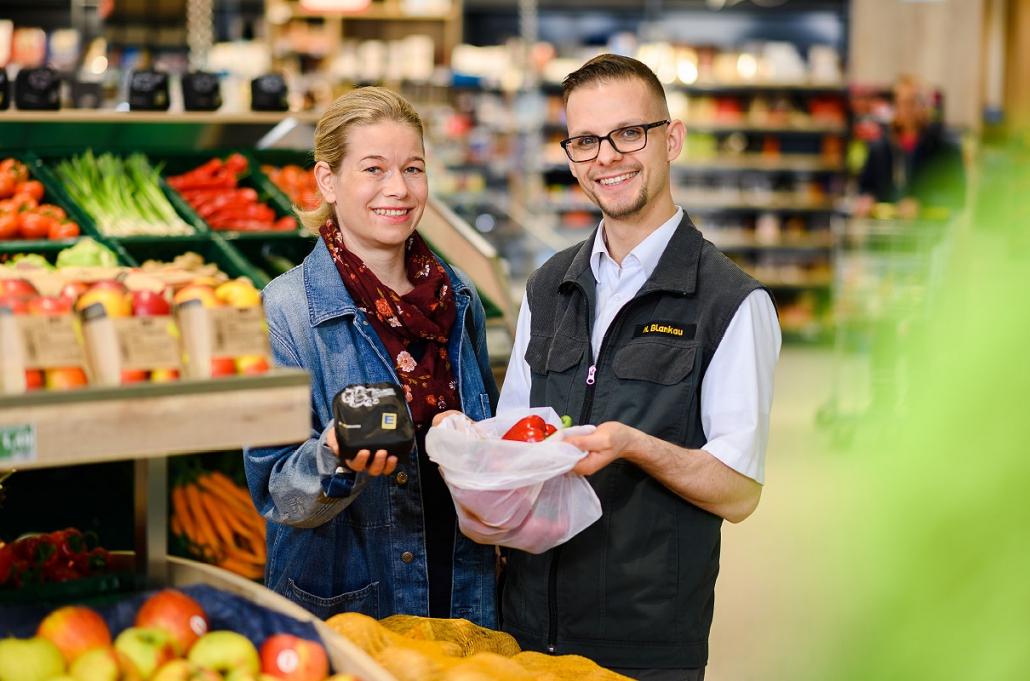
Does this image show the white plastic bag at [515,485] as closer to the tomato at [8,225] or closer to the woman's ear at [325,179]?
the woman's ear at [325,179]

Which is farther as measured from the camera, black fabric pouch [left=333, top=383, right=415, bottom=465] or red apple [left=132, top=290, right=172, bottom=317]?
black fabric pouch [left=333, top=383, right=415, bottom=465]

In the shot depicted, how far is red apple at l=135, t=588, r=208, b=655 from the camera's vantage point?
1.42m

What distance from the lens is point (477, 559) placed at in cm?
206

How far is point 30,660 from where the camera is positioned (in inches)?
50.8

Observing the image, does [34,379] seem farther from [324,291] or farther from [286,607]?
[324,291]

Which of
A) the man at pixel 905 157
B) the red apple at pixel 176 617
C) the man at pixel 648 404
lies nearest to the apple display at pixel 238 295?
the red apple at pixel 176 617

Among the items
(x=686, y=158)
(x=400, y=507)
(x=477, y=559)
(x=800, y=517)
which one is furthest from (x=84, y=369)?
(x=686, y=158)

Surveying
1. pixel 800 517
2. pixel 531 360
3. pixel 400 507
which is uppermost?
pixel 531 360

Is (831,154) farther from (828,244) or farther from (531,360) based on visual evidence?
(531,360)

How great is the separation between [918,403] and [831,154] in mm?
11286

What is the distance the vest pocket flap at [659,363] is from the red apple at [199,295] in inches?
30.0

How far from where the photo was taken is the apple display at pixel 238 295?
1337 millimetres

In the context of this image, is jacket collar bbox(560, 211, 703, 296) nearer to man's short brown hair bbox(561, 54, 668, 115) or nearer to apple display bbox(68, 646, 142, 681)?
man's short brown hair bbox(561, 54, 668, 115)

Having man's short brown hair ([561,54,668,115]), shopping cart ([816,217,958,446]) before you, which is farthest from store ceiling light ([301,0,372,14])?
man's short brown hair ([561,54,668,115])
